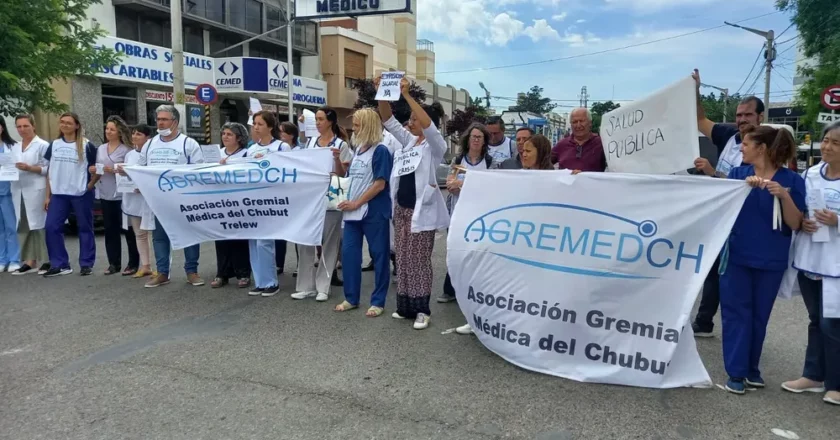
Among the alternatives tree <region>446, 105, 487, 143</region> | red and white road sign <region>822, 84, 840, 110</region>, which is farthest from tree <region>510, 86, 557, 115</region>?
red and white road sign <region>822, 84, 840, 110</region>

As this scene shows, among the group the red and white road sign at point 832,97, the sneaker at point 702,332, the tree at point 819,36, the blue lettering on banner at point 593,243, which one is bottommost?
the sneaker at point 702,332

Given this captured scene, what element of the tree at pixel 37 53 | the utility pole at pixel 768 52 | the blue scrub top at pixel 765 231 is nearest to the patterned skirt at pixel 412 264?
the blue scrub top at pixel 765 231

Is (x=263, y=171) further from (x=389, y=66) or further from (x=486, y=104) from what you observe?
(x=486, y=104)

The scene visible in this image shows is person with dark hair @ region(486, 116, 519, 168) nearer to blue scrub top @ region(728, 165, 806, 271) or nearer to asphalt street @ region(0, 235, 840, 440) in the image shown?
asphalt street @ region(0, 235, 840, 440)

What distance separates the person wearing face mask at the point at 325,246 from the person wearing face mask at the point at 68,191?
294cm

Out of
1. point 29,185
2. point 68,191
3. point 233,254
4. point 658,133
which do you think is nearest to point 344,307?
point 233,254

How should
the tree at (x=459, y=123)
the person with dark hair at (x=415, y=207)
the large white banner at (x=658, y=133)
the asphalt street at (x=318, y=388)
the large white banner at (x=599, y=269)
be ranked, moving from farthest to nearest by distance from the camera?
the tree at (x=459, y=123) → the person with dark hair at (x=415, y=207) → the large white banner at (x=658, y=133) → the large white banner at (x=599, y=269) → the asphalt street at (x=318, y=388)

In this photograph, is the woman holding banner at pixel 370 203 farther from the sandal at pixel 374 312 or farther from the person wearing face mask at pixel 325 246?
the person wearing face mask at pixel 325 246

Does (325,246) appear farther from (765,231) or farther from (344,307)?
(765,231)

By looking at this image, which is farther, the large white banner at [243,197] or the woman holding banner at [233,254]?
the woman holding banner at [233,254]

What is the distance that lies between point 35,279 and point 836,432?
783 centimetres

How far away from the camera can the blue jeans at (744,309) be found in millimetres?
3807

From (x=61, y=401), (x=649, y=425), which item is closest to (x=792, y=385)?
(x=649, y=425)

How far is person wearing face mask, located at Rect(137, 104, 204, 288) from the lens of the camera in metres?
6.66
